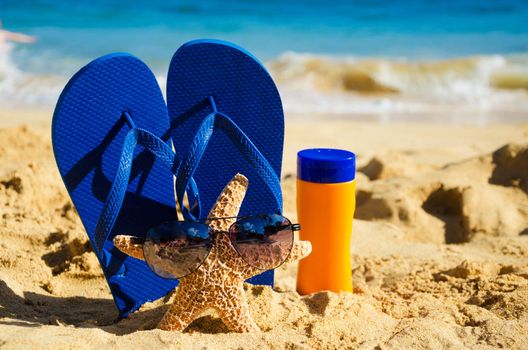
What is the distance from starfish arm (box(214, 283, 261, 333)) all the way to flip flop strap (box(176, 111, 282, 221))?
0.28m

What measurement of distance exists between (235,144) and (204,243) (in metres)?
0.38

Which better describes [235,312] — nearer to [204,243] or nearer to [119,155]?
[204,243]

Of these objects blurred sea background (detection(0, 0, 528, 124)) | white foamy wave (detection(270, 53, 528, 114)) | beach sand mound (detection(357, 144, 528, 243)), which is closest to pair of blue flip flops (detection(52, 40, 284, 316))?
beach sand mound (detection(357, 144, 528, 243))

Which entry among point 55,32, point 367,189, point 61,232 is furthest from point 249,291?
point 55,32

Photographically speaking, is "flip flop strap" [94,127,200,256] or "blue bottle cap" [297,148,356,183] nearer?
"flip flop strap" [94,127,200,256]

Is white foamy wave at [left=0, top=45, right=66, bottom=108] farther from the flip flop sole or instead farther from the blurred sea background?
the flip flop sole

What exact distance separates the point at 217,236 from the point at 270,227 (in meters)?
0.17

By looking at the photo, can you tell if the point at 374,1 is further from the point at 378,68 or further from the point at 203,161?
the point at 203,161

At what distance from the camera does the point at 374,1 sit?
48.5 ft

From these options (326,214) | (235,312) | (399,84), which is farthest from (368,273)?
(399,84)

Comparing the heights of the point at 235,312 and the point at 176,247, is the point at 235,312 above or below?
below

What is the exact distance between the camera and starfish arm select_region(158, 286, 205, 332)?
6.17 feet

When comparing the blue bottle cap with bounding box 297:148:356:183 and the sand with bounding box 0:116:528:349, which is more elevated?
the blue bottle cap with bounding box 297:148:356:183

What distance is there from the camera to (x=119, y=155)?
2119 millimetres
